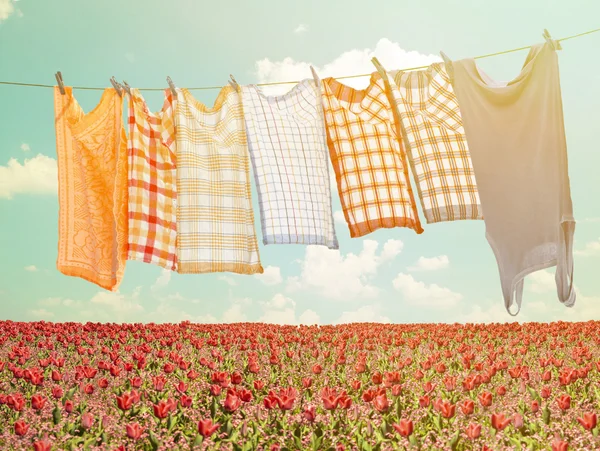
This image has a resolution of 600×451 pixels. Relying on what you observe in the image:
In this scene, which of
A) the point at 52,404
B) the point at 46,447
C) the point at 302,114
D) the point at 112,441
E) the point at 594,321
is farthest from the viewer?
the point at 594,321

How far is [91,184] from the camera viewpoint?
5.78 meters

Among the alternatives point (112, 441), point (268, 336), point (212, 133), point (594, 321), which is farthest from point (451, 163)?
point (594, 321)

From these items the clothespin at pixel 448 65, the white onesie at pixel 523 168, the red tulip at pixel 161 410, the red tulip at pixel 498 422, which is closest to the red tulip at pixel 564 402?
the red tulip at pixel 498 422

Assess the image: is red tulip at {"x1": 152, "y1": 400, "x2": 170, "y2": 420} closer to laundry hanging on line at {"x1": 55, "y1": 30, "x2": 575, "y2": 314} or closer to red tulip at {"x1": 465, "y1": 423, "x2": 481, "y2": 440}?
red tulip at {"x1": 465, "y1": 423, "x2": 481, "y2": 440}

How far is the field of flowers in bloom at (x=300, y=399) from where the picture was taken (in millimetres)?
2967

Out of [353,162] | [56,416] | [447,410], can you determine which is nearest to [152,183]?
[353,162]

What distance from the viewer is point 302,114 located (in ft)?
18.6

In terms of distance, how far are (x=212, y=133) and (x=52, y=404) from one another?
288 centimetres

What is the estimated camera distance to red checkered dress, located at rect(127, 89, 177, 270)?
5.45m

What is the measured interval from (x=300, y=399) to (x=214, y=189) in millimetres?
2329

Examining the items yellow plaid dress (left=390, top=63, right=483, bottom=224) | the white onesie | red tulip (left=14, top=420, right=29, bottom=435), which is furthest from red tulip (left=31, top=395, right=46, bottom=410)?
the white onesie

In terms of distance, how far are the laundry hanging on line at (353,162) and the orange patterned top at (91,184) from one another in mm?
47

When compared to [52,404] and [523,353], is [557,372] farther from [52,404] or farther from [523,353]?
[52,404]

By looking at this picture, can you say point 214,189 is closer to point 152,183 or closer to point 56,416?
point 152,183
